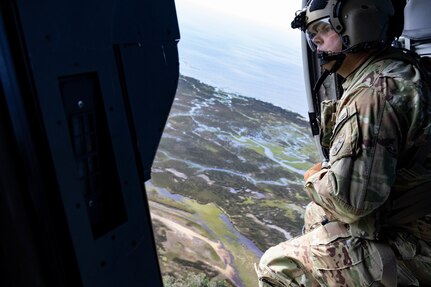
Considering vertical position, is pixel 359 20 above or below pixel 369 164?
above

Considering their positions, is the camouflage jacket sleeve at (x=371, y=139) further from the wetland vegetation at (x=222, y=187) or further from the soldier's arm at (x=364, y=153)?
the wetland vegetation at (x=222, y=187)

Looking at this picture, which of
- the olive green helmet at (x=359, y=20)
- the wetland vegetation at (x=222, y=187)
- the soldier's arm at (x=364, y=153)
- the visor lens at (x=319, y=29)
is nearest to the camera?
the soldier's arm at (x=364, y=153)

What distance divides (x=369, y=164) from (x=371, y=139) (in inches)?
3.7

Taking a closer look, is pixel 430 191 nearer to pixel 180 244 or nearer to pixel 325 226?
pixel 325 226

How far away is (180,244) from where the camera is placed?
2.83 metres

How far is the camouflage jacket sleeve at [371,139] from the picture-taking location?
1.57 m

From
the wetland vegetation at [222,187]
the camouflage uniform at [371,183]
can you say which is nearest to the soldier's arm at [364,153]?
the camouflage uniform at [371,183]

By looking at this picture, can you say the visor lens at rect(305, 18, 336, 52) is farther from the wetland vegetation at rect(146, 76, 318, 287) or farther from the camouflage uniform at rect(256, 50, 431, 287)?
the wetland vegetation at rect(146, 76, 318, 287)

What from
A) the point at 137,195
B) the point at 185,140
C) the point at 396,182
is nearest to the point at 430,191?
the point at 396,182

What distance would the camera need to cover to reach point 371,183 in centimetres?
158

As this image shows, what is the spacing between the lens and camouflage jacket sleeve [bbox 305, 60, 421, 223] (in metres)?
1.57

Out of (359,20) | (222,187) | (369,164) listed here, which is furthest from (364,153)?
(222,187)

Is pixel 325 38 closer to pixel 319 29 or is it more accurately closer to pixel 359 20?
pixel 319 29

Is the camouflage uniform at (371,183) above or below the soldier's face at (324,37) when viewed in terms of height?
below
